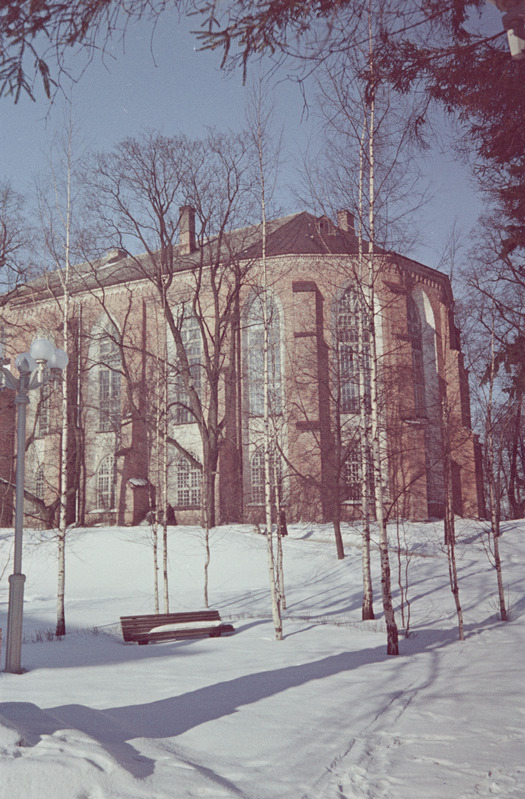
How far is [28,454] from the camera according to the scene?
137ft

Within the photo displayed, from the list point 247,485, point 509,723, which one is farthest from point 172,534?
point 509,723

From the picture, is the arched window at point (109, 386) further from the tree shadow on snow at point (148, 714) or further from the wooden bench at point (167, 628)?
the tree shadow on snow at point (148, 714)

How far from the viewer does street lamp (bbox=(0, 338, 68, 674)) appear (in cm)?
995

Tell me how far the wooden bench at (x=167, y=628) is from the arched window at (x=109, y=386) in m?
23.3

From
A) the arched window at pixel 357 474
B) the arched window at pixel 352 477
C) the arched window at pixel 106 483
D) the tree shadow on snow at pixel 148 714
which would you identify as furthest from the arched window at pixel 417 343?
the tree shadow on snow at pixel 148 714

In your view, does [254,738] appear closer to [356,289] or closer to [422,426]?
[356,289]

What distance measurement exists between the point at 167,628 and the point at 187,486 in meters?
22.4

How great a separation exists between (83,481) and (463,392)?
2051 centimetres

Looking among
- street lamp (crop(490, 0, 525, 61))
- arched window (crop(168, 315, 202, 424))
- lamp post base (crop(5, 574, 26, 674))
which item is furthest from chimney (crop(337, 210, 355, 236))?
arched window (crop(168, 315, 202, 424))

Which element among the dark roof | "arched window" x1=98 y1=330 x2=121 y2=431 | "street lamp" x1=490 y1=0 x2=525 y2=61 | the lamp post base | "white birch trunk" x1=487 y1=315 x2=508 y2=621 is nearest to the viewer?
"street lamp" x1=490 y1=0 x2=525 y2=61

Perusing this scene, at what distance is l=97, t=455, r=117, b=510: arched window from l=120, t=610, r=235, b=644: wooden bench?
78.6 feet

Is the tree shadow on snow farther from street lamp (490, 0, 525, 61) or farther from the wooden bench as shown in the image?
the wooden bench

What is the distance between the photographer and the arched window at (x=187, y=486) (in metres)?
37.9

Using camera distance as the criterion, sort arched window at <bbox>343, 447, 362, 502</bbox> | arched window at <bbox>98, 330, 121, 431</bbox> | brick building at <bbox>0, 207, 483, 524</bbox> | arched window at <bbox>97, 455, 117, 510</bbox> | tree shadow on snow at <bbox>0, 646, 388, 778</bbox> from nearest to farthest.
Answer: tree shadow on snow at <bbox>0, 646, 388, 778</bbox> → arched window at <bbox>343, 447, 362, 502</bbox> → brick building at <bbox>0, 207, 483, 524</bbox> → arched window at <bbox>98, 330, 121, 431</bbox> → arched window at <bbox>97, 455, 117, 510</bbox>
